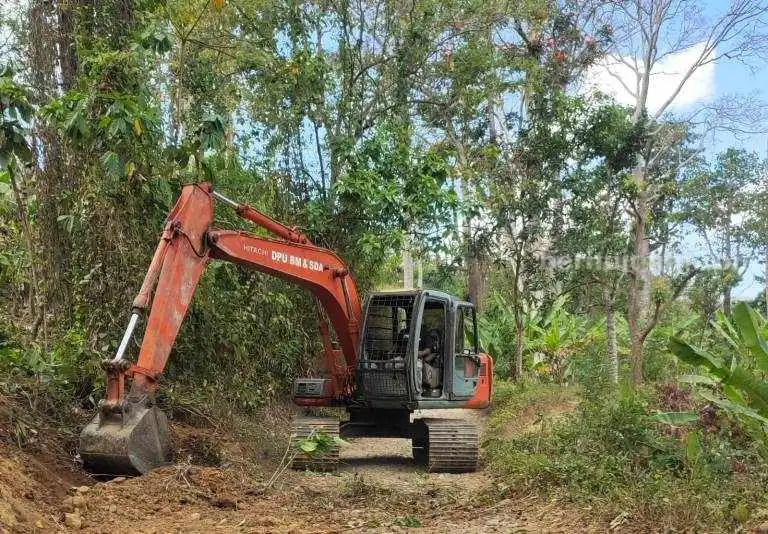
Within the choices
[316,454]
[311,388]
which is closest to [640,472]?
[316,454]

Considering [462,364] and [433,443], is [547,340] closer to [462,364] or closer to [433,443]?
[462,364]

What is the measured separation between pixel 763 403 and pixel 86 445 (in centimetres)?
507

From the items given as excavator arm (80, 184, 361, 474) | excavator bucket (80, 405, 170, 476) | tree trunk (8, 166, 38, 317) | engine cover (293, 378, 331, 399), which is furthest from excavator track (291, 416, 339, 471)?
tree trunk (8, 166, 38, 317)

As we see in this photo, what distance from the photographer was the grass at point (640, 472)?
5.21 m

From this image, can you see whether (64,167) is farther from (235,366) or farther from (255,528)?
(255,528)

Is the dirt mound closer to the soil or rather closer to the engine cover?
the soil

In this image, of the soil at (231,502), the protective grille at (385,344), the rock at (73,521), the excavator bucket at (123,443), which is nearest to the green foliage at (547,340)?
the protective grille at (385,344)

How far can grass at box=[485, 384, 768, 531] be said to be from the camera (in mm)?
5207

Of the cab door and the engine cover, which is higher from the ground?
the cab door

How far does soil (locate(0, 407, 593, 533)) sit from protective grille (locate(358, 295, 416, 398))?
1337mm

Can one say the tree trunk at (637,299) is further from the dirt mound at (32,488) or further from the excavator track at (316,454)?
the dirt mound at (32,488)

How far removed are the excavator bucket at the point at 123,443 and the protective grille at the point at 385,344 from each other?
3325 millimetres

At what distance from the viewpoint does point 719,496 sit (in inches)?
212

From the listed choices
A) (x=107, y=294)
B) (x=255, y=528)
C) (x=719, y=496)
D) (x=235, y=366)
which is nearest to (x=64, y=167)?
(x=107, y=294)
